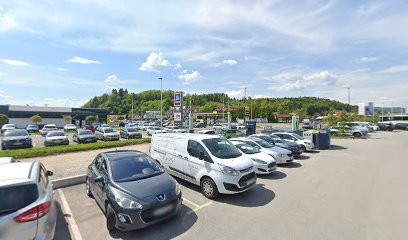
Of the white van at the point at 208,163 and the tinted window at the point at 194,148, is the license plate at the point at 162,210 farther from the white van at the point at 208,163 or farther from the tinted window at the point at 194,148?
the tinted window at the point at 194,148

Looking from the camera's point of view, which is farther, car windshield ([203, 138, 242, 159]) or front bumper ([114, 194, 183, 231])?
car windshield ([203, 138, 242, 159])

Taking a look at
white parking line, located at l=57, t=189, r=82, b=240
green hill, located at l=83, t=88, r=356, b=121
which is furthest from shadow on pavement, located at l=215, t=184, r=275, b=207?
green hill, located at l=83, t=88, r=356, b=121

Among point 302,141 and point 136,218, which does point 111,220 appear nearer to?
point 136,218

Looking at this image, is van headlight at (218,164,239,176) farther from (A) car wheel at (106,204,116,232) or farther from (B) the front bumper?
(A) car wheel at (106,204,116,232)

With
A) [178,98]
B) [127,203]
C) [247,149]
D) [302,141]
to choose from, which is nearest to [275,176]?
[247,149]

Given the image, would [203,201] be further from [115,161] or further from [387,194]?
[387,194]

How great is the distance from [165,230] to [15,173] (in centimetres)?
310

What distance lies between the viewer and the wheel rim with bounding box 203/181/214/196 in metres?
6.44

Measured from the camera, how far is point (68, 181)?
24.8 feet

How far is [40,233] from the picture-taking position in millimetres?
→ 3439

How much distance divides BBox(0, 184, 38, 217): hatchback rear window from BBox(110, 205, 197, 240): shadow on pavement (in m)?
A: 1.80

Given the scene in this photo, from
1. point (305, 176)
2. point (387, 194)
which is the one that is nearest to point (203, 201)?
point (305, 176)

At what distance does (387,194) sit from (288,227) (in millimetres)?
4588

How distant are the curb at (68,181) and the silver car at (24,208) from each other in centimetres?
395
